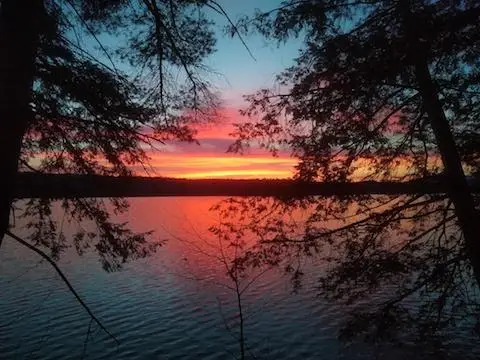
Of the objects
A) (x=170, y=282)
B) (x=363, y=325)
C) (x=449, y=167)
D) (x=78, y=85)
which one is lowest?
(x=170, y=282)

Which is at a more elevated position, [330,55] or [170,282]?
[330,55]

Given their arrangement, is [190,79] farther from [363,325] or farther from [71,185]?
[363,325]

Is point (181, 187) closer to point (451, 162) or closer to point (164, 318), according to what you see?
point (451, 162)

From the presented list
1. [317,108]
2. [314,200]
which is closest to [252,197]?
[314,200]

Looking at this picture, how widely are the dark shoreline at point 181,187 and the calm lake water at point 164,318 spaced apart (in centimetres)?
131

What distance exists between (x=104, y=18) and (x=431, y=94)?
5.18 meters

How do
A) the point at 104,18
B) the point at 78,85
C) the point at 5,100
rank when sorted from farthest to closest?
the point at 104,18
the point at 78,85
the point at 5,100

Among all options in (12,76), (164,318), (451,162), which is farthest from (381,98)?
(164,318)

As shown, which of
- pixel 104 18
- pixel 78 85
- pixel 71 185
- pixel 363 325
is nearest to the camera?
pixel 78 85

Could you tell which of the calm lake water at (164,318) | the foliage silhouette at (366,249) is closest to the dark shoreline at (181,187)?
the foliage silhouette at (366,249)

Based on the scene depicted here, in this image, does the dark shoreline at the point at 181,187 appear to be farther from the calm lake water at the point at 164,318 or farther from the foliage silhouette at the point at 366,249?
the calm lake water at the point at 164,318

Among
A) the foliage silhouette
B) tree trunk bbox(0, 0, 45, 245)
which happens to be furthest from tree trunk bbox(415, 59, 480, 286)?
tree trunk bbox(0, 0, 45, 245)

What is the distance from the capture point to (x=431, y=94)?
23.8 ft

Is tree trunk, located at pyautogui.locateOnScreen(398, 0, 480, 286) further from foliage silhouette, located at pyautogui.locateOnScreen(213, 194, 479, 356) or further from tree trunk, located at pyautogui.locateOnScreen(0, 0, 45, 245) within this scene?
tree trunk, located at pyautogui.locateOnScreen(0, 0, 45, 245)
